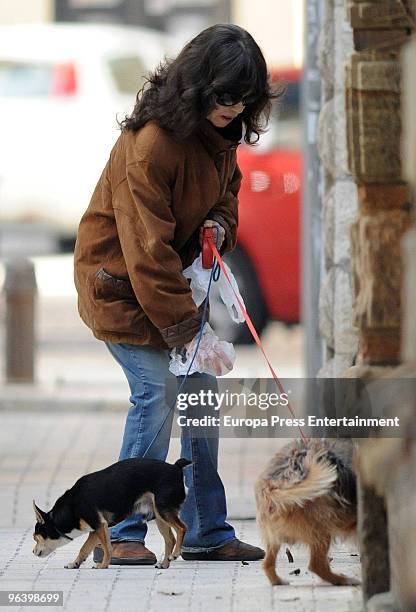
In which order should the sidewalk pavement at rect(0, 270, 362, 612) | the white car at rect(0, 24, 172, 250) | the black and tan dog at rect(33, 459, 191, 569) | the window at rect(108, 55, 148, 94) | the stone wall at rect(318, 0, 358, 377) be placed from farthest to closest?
1. the window at rect(108, 55, 148, 94)
2. the white car at rect(0, 24, 172, 250)
3. the stone wall at rect(318, 0, 358, 377)
4. the black and tan dog at rect(33, 459, 191, 569)
5. the sidewalk pavement at rect(0, 270, 362, 612)

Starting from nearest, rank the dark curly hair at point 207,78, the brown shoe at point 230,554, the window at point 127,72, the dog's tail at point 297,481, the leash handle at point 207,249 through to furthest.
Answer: the dog's tail at point 297,481
the dark curly hair at point 207,78
the leash handle at point 207,249
the brown shoe at point 230,554
the window at point 127,72

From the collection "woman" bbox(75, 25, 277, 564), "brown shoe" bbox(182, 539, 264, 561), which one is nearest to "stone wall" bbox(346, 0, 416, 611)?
"woman" bbox(75, 25, 277, 564)

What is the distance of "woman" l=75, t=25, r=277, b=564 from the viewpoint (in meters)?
5.48

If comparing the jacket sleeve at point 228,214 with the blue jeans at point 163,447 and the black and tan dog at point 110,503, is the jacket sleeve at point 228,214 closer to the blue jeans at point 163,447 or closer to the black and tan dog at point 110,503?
the blue jeans at point 163,447

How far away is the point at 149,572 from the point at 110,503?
33 cm

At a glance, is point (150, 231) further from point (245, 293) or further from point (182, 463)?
point (245, 293)

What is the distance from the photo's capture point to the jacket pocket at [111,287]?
18.7 ft

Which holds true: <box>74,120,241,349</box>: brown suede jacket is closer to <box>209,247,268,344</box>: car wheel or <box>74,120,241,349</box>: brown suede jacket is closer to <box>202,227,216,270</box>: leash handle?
<box>202,227,216,270</box>: leash handle

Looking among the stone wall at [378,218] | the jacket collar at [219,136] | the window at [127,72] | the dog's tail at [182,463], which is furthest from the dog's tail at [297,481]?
the window at [127,72]

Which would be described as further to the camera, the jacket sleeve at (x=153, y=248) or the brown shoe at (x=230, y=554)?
the brown shoe at (x=230, y=554)

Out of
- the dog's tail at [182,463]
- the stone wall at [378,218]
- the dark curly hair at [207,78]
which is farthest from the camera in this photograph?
the dog's tail at [182,463]

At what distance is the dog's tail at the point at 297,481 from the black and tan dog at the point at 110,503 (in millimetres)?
479

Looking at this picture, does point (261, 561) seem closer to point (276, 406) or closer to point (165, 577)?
point (165, 577)

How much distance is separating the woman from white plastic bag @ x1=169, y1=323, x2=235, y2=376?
0.04ft
